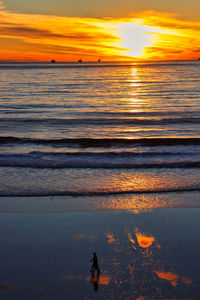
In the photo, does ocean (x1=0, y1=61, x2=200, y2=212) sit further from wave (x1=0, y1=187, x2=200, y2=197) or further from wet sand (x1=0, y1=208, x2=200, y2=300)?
wet sand (x1=0, y1=208, x2=200, y2=300)

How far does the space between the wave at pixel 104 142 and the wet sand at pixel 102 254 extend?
9.20 m

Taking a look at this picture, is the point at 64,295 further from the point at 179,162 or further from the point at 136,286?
the point at 179,162

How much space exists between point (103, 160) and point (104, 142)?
4223 millimetres

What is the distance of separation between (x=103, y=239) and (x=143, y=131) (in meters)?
14.7

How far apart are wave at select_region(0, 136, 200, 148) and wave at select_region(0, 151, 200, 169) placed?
227 cm

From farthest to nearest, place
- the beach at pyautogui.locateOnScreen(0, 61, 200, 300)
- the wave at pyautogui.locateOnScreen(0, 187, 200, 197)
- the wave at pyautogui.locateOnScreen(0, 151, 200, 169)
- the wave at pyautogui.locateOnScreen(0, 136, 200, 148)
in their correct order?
the wave at pyautogui.locateOnScreen(0, 136, 200, 148) → the wave at pyautogui.locateOnScreen(0, 151, 200, 169) → the wave at pyautogui.locateOnScreen(0, 187, 200, 197) → the beach at pyautogui.locateOnScreen(0, 61, 200, 300)

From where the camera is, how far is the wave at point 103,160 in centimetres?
1239

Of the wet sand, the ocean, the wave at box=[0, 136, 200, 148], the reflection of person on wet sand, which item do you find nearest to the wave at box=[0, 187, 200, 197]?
the ocean

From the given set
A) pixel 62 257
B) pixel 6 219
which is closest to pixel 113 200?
pixel 6 219

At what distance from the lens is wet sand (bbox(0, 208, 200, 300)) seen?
481 centimetres

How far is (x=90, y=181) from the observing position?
34.1 ft

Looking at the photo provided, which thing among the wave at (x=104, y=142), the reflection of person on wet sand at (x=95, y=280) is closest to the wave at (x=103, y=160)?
the wave at (x=104, y=142)

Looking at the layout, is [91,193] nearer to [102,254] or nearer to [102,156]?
[102,254]

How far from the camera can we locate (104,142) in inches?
692
